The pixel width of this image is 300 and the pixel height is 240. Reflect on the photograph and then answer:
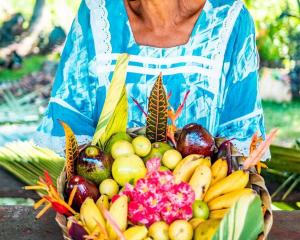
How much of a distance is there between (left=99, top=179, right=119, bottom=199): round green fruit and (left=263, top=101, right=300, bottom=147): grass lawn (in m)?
3.57

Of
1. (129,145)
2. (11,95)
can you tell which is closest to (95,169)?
(129,145)

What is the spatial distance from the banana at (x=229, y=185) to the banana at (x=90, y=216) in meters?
0.33

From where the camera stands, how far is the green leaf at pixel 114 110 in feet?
6.34

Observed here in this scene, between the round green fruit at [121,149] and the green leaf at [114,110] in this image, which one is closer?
the round green fruit at [121,149]

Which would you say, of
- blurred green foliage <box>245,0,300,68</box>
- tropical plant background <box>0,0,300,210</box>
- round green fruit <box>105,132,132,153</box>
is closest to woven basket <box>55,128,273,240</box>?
round green fruit <box>105,132,132,153</box>

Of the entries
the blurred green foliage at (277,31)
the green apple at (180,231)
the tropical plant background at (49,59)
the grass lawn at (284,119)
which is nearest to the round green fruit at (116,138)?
the green apple at (180,231)

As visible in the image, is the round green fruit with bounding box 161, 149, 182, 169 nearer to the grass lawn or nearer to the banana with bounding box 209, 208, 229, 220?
the banana with bounding box 209, 208, 229, 220

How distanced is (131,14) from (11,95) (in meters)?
3.15

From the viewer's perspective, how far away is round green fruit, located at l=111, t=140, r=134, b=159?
181 cm

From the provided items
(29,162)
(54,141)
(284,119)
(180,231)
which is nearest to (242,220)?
(180,231)

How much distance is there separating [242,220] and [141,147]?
0.47 metres

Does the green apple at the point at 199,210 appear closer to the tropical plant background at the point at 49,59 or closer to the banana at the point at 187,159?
the banana at the point at 187,159

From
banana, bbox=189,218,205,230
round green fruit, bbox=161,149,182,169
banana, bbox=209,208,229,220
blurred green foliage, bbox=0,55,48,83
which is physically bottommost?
blurred green foliage, bbox=0,55,48,83

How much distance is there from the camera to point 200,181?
170cm
